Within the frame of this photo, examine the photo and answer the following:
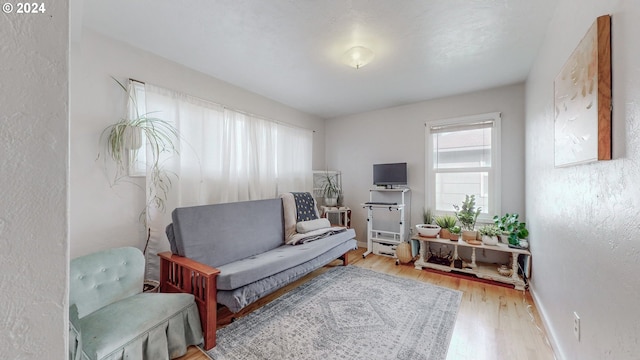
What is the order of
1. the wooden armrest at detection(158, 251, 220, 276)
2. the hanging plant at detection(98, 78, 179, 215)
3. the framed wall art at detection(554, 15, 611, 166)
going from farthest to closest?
1. the hanging plant at detection(98, 78, 179, 215)
2. the wooden armrest at detection(158, 251, 220, 276)
3. the framed wall art at detection(554, 15, 611, 166)

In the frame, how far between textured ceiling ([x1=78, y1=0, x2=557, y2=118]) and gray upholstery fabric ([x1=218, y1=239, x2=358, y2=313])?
205cm

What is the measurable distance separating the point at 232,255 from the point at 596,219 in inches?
97.9

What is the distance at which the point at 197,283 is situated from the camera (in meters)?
1.84

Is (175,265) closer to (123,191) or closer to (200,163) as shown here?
(123,191)

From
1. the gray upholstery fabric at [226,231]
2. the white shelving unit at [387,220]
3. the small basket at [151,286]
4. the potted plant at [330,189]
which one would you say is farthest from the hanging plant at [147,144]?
the white shelving unit at [387,220]

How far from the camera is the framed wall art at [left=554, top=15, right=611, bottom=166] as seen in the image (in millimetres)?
1009

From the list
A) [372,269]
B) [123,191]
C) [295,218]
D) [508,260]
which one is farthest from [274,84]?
[508,260]

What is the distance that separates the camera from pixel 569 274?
1.44 metres

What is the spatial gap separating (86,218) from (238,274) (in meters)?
1.31

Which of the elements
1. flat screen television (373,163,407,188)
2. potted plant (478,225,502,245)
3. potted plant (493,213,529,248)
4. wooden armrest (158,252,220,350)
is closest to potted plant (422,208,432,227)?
flat screen television (373,163,407,188)

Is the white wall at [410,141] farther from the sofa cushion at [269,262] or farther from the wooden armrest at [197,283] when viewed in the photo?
the wooden armrest at [197,283]

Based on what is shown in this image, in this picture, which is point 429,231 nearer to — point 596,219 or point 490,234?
point 490,234

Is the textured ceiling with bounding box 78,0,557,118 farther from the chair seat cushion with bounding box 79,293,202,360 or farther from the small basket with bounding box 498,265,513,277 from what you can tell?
the small basket with bounding box 498,265,513,277

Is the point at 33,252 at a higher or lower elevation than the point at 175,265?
higher
